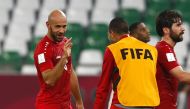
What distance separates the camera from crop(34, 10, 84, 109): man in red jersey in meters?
7.38

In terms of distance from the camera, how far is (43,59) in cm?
748

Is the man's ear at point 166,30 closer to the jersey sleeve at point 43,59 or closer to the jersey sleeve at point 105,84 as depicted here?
the jersey sleeve at point 105,84

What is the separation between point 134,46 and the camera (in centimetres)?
705

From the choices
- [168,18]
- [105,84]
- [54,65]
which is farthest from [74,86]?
[168,18]

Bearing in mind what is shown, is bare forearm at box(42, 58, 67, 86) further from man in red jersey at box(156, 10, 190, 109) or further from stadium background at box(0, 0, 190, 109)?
stadium background at box(0, 0, 190, 109)

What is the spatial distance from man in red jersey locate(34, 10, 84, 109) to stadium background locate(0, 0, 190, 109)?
4924mm

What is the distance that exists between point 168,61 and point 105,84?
2.61 ft

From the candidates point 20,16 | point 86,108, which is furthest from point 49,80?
point 20,16

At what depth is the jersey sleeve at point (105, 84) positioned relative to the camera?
6867 millimetres

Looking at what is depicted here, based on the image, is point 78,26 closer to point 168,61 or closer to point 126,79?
point 168,61

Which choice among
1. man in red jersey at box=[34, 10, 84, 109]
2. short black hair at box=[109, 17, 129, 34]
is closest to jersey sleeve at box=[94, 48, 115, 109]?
short black hair at box=[109, 17, 129, 34]

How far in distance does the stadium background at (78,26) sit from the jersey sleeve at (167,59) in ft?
17.4

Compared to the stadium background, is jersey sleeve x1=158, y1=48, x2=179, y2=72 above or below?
above

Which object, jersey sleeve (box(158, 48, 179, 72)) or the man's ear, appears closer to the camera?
jersey sleeve (box(158, 48, 179, 72))
